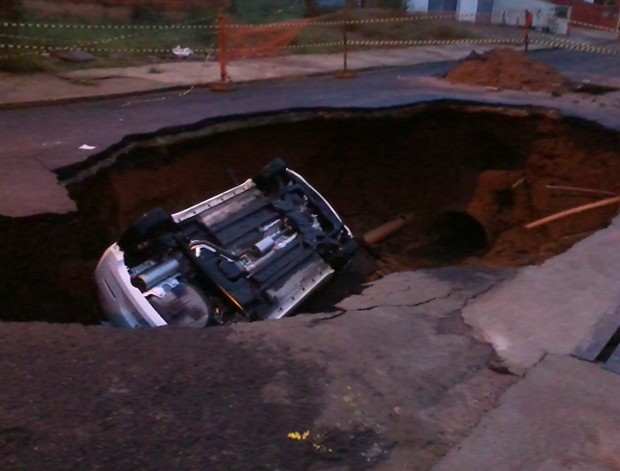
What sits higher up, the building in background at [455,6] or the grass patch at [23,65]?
the grass patch at [23,65]

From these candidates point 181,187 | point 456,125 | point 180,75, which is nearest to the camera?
point 181,187

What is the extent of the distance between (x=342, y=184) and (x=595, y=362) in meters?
6.88

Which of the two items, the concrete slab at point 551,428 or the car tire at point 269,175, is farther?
the car tire at point 269,175

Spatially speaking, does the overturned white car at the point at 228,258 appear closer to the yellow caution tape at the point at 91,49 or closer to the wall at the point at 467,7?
the yellow caution tape at the point at 91,49

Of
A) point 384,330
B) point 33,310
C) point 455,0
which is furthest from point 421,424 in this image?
point 455,0

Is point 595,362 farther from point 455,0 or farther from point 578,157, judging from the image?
point 455,0

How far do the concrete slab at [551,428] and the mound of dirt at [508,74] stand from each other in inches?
368

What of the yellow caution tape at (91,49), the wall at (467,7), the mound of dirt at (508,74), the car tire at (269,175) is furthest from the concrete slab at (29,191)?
the wall at (467,7)

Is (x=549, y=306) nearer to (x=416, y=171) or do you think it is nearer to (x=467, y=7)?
(x=416, y=171)

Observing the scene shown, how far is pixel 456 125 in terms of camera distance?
10.7 m

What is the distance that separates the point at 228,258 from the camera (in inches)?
237

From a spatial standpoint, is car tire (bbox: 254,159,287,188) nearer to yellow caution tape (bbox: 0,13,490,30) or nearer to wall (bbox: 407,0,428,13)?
yellow caution tape (bbox: 0,13,490,30)

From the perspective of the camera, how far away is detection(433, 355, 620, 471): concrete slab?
3.14 meters

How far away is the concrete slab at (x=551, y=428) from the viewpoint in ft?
10.3
